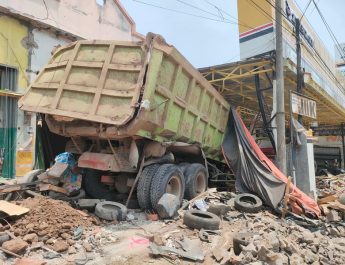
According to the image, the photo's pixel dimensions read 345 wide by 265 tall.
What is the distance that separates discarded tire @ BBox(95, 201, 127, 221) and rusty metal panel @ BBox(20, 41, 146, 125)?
1366 mm

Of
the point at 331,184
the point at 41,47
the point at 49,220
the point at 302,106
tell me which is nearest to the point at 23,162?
the point at 41,47

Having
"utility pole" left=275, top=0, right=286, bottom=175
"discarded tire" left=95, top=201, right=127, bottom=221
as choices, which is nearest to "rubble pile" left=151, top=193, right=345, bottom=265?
"discarded tire" left=95, top=201, right=127, bottom=221

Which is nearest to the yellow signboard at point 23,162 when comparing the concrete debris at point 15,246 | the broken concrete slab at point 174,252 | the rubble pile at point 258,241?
the rubble pile at point 258,241

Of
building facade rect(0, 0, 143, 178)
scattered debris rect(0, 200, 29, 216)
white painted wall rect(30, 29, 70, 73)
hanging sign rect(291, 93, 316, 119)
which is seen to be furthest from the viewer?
white painted wall rect(30, 29, 70, 73)

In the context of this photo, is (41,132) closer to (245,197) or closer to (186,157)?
(186,157)

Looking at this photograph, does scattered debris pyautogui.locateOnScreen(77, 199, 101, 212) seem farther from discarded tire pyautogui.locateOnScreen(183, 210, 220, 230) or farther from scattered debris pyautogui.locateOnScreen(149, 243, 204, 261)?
scattered debris pyautogui.locateOnScreen(149, 243, 204, 261)

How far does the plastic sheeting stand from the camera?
7453mm

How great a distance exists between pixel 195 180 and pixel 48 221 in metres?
3.52

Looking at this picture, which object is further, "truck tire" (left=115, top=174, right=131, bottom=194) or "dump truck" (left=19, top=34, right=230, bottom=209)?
"truck tire" (left=115, top=174, right=131, bottom=194)

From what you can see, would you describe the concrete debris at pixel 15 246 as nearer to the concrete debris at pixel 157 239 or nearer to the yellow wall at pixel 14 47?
the concrete debris at pixel 157 239

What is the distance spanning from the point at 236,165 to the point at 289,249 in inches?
163

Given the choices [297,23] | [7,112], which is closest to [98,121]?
[7,112]

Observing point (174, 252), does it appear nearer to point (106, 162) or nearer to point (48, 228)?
point (48, 228)

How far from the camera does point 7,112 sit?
451 inches
